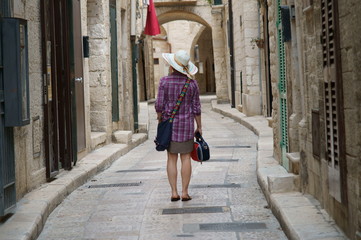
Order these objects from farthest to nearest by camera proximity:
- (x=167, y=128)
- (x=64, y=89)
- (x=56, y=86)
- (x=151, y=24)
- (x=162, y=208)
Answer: (x=151, y=24) → (x=64, y=89) → (x=56, y=86) → (x=167, y=128) → (x=162, y=208)

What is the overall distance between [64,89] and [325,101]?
14.7ft

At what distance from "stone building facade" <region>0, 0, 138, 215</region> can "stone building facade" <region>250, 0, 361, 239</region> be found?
2366 millimetres

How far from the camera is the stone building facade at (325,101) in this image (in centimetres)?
418

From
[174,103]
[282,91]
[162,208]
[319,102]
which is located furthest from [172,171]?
[319,102]

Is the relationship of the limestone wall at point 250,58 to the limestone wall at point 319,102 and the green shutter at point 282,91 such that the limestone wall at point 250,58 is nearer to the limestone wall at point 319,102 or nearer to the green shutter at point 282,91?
the green shutter at point 282,91

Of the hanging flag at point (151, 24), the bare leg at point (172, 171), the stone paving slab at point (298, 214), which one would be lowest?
the stone paving slab at point (298, 214)

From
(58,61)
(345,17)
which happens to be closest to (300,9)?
(345,17)

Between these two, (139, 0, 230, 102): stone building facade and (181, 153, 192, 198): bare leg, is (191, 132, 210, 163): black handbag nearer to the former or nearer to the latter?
(181, 153, 192, 198): bare leg

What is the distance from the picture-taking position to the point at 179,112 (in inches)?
268

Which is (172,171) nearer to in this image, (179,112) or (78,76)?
(179,112)

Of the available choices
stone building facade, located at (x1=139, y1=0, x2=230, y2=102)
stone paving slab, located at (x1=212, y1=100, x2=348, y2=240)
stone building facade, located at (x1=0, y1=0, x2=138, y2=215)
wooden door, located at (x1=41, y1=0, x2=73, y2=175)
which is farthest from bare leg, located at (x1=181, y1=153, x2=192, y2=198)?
stone building facade, located at (x1=139, y1=0, x2=230, y2=102)

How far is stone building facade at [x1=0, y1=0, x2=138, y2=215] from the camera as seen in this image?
6668mm

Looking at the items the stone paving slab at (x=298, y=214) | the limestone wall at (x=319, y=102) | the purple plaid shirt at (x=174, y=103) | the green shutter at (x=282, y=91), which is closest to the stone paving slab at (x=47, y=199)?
the purple plaid shirt at (x=174, y=103)

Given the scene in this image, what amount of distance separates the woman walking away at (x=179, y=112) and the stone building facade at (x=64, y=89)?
53.4 inches
